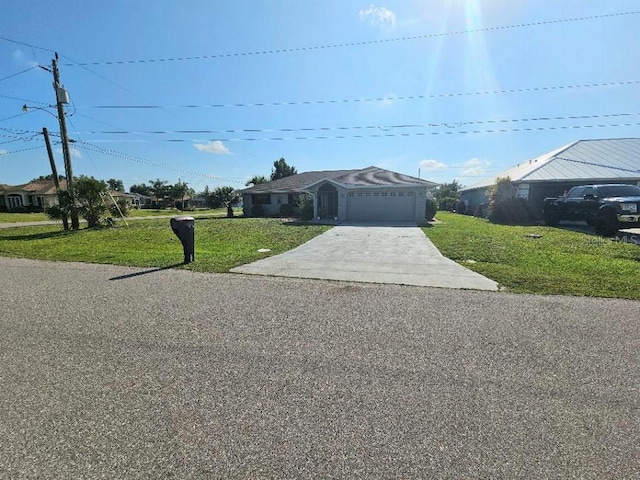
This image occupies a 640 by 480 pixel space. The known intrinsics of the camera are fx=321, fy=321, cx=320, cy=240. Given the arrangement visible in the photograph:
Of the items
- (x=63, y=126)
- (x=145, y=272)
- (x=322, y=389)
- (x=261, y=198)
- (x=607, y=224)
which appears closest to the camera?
(x=322, y=389)

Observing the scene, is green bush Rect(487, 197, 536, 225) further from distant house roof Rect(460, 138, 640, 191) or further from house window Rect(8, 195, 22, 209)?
house window Rect(8, 195, 22, 209)

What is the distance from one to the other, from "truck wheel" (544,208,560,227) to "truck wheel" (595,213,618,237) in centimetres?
406

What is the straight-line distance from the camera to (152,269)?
7461 millimetres

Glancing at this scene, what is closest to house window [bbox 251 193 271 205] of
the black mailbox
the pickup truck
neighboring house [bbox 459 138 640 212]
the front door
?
the front door

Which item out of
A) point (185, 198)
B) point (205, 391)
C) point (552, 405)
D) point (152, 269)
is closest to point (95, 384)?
point (205, 391)

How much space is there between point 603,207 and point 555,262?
22.4 feet

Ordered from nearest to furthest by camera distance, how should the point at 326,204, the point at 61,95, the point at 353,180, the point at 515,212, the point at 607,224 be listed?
the point at 607,224, the point at 61,95, the point at 515,212, the point at 353,180, the point at 326,204

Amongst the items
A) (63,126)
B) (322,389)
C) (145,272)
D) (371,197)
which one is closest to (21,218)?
(63,126)

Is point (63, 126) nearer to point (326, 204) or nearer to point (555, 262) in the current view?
point (326, 204)

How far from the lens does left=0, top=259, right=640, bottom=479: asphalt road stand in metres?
2.00

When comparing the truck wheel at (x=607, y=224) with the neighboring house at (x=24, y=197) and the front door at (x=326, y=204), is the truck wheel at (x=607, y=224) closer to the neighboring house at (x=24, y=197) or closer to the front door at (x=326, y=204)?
the front door at (x=326, y=204)

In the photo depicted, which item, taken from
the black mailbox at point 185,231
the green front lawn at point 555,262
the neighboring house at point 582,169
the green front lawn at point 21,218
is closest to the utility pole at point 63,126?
the green front lawn at point 21,218

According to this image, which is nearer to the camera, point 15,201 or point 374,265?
point 374,265

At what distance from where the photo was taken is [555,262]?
790 centimetres
